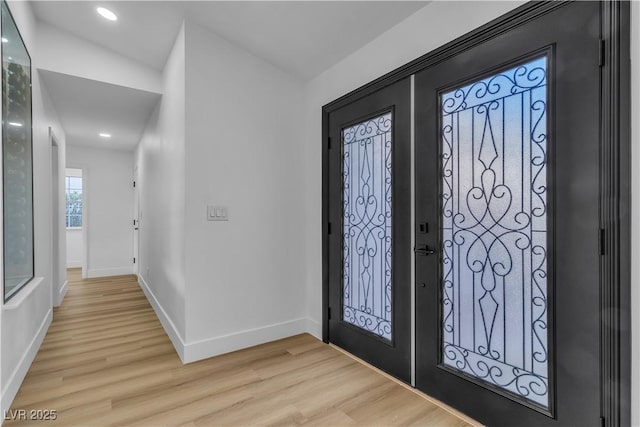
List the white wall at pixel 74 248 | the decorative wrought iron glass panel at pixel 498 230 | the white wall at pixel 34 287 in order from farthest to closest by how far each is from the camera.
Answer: the white wall at pixel 74 248, the white wall at pixel 34 287, the decorative wrought iron glass panel at pixel 498 230

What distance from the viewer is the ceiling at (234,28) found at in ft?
7.57

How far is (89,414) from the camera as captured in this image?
188cm

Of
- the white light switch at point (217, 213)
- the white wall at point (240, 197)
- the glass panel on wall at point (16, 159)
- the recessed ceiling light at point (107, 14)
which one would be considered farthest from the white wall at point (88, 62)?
the white light switch at point (217, 213)

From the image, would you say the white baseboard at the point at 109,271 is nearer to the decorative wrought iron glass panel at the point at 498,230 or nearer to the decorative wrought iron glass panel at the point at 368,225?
the decorative wrought iron glass panel at the point at 368,225

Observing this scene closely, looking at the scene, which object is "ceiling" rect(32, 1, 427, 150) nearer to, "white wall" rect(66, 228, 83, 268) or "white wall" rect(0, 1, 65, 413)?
"white wall" rect(0, 1, 65, 413)

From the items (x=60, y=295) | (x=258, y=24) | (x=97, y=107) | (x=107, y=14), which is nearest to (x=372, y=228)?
(x=258, y=24)

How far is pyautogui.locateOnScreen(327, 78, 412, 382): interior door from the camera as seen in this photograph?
224 cm

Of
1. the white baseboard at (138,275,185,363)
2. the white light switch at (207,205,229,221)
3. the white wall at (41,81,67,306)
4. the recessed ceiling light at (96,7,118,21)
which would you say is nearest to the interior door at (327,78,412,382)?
the white light switch at (207,205,229,221)

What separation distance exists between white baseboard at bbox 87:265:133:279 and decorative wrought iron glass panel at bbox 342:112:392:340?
535 centimetres

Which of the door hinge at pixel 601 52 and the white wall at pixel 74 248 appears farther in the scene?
the white wall at pixel 74 248

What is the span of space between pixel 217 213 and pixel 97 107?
2.47 metres

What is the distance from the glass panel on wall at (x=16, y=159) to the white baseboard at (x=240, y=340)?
127 centimetres

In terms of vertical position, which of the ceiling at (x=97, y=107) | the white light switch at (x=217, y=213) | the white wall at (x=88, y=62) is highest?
the white wall at (x=88, y=62)

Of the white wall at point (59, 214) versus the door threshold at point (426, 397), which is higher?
the white wall at point (59, 214)
